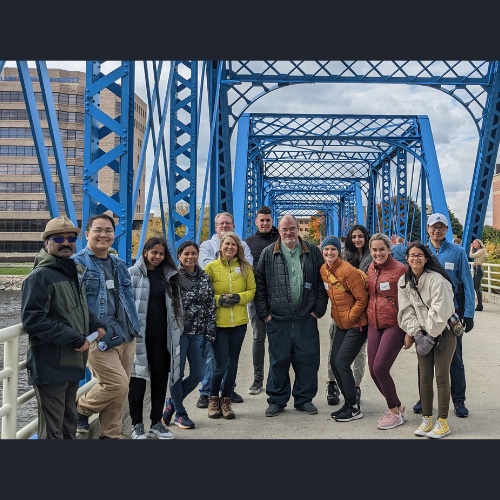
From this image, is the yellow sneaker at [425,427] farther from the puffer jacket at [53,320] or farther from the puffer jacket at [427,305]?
the puffer jacket at [53,320]

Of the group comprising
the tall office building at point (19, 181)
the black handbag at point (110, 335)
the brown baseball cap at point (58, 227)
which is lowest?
the black handbag at point (110, 335)

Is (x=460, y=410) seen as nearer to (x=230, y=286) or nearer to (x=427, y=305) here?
(x=427, y=305)

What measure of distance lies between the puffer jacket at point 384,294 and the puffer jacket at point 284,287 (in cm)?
50

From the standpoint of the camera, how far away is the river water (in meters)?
11.6

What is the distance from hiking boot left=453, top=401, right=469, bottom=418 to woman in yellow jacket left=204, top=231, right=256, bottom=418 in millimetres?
2067

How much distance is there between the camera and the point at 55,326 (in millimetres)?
3740

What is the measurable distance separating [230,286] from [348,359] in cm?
126

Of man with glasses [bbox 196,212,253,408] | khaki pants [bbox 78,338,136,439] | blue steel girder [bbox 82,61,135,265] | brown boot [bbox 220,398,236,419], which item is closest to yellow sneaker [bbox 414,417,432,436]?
brown boot [bbox 220,398,236,419]

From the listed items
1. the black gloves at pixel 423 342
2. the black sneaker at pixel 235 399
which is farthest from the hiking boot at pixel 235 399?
the black gloves at pixel 423 342

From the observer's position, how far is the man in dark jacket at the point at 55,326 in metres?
3.73

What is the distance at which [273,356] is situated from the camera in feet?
18.9

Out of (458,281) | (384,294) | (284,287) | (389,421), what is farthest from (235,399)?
(458,281)

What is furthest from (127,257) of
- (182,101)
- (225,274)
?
(182,101)

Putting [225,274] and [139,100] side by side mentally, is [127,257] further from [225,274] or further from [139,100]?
[139,100]
